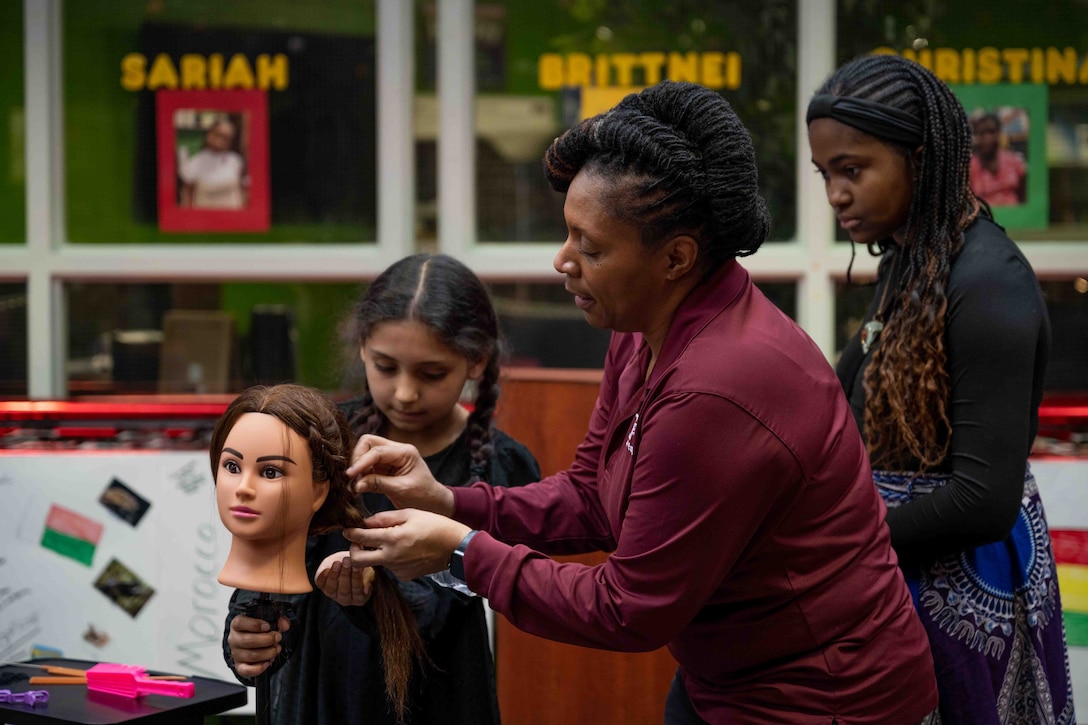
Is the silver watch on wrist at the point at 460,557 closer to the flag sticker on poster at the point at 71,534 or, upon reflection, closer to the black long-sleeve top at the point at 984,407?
the black long-sleeve top at the point at 984,407

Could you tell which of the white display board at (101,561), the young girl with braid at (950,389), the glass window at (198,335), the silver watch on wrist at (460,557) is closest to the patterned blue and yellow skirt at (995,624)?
the young girl with braid at (950,389)

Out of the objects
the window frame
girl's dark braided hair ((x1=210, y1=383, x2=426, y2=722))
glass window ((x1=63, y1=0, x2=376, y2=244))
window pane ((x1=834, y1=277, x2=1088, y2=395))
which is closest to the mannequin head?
girl's dark braided hair ((x1=210, y1=383, x2=426, y2=722))

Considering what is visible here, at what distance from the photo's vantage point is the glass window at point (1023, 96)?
140 inches

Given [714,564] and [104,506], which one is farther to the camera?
[104,506]

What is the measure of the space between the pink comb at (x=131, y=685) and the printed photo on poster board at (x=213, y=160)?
6.84 ft

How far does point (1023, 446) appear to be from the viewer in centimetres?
177

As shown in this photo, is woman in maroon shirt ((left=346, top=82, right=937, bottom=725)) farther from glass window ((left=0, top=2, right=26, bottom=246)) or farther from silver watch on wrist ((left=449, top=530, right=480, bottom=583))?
glass window ((left=0, top=2, right=26, bottom=246))

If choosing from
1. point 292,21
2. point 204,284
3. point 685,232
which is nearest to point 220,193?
point 204,284

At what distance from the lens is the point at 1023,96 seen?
357 cm

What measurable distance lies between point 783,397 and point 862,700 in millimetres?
435

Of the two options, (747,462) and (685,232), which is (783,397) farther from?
(685,232)

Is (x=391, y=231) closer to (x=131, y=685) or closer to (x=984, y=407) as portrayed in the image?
(x=131, y=685)

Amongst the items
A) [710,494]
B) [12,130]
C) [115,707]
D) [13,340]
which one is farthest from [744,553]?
[12,130]

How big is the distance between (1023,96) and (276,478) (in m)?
2.88
